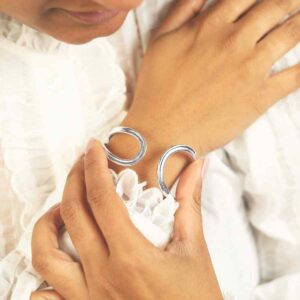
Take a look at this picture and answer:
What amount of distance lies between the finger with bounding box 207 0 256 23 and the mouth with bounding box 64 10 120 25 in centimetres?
22

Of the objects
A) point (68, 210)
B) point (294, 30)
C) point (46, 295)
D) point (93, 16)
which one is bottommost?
point (46, 295)

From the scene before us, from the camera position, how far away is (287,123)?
96cm

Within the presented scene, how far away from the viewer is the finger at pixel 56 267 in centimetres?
84

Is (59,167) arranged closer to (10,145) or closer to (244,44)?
(10,145)

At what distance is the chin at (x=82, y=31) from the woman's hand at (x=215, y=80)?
161 mm

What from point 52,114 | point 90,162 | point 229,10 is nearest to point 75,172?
point 90,162

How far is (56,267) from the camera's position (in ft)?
2.76

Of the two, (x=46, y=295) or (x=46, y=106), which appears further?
(x=46, y=106)

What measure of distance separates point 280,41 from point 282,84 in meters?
0.07

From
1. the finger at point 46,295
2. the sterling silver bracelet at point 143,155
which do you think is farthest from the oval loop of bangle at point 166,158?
the finger at point 46,295

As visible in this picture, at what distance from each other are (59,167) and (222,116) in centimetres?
29

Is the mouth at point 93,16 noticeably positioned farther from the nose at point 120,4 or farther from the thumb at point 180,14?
the thumb at point 180,14

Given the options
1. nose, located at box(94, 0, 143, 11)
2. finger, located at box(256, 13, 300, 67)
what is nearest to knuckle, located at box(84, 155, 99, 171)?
nose, located at box(94, 0, 143, 11)

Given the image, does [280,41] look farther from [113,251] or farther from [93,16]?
[113,251]
